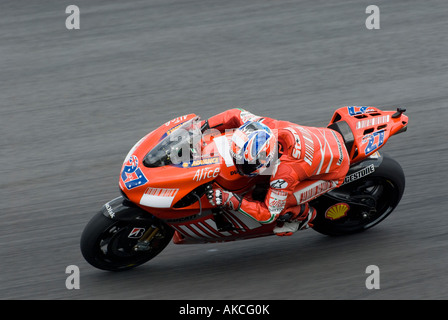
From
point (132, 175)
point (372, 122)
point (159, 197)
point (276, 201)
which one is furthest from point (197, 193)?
point (372, 122)

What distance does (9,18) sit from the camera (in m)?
10.7

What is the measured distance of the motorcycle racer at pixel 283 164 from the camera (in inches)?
200

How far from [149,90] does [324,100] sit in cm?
231

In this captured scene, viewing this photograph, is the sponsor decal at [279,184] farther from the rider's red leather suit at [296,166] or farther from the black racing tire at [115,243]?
the black racing tire at [115,243]

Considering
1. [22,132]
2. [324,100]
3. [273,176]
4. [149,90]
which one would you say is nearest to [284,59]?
[324,100]

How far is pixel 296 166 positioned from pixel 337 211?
1.02 metres

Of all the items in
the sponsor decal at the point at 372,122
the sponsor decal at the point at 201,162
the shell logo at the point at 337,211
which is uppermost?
the sponsor decal at the point at 372,122

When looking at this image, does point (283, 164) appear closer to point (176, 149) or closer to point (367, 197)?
point (176, 149)

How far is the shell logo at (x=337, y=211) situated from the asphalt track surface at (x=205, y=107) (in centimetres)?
28

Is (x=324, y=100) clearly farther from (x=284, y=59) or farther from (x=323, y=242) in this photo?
(x=323, y=242)

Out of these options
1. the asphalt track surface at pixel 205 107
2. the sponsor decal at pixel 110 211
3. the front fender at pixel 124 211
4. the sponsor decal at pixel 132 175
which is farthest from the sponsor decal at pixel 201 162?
the asphalt track surface at pixel 205 107

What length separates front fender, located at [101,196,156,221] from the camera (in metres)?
5.43

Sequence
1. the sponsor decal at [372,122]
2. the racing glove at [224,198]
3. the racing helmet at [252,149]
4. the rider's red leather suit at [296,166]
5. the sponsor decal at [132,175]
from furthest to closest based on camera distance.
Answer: the sponsor decal at [372,122], the rider's red leather suit at [296,166], the sponsor decal at [132,175], the racing glove at [224,198], the racing helmet at [252,149]

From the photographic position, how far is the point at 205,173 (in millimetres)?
5227
